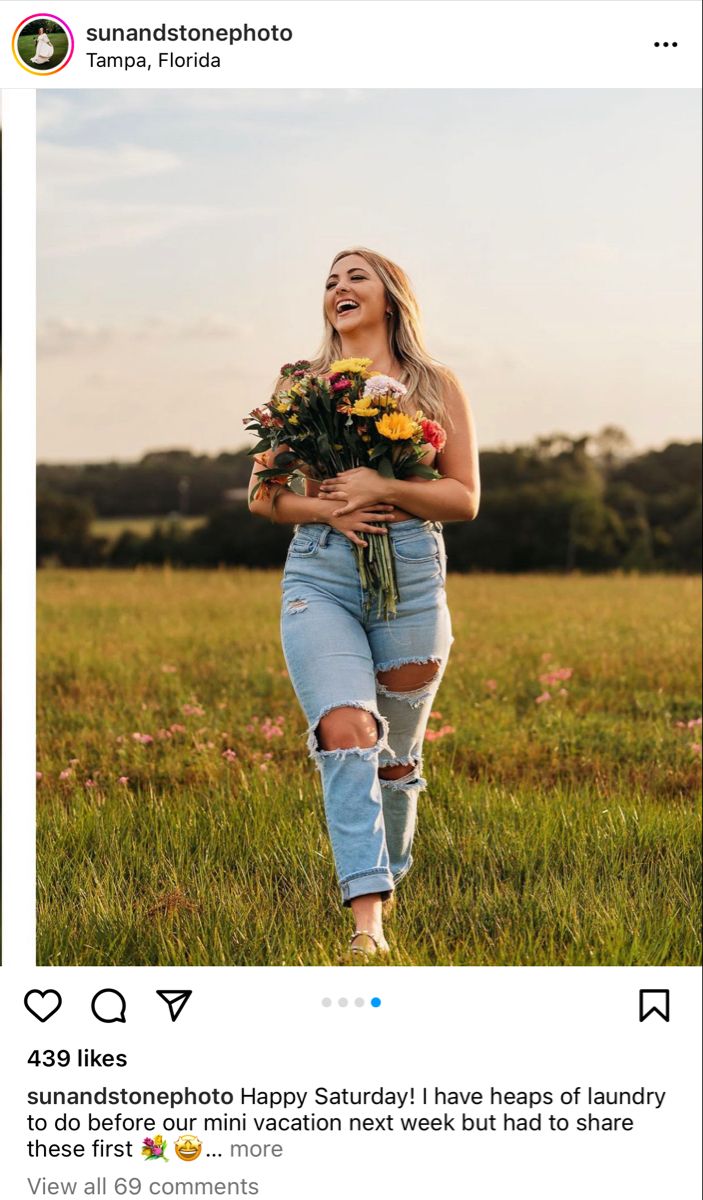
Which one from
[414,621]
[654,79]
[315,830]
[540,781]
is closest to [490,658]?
[540,781]

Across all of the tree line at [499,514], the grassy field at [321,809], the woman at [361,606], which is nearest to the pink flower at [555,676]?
the grassy field at [321,809]

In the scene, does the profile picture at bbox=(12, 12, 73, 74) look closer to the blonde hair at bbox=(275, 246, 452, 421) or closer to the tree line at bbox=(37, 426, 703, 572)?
the blonde hair at bbox=(275, 246, 452, 421)

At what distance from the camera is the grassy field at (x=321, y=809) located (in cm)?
394

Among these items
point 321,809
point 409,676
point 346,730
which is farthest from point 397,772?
point 321,809

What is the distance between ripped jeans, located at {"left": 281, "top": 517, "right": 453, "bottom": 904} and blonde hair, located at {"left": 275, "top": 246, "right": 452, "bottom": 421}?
18.1 inches

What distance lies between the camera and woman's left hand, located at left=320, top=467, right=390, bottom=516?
3773mm

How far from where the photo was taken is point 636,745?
6.51m

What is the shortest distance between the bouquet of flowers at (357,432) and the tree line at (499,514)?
49.0 feet

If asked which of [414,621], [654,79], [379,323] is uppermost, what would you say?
[654,79]
